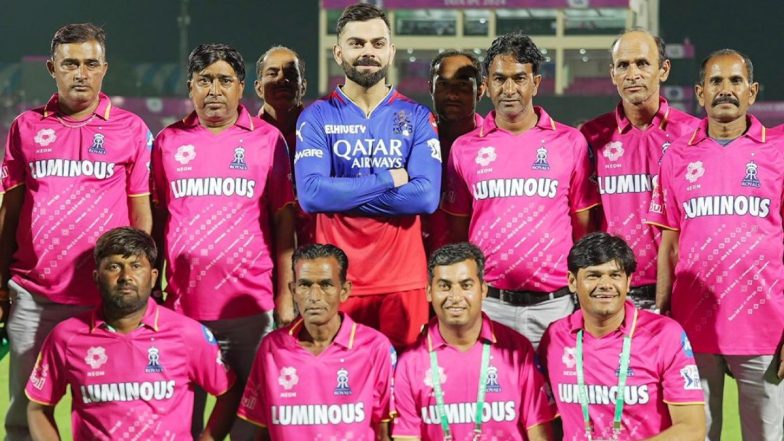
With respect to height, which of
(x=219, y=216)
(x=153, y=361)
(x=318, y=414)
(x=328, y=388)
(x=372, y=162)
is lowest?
(x=318, y=414)

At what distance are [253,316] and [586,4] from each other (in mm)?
34270

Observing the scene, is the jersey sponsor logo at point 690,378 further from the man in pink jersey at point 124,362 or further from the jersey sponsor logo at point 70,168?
the jersey sponsor logo at point 70,168

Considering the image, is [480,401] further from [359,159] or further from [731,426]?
[731,426]

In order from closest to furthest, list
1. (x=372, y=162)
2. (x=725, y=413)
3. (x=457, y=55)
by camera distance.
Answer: (x=372, y=162) → (x=457, y=55) → (x=725, y=413)

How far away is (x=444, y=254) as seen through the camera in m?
4.19

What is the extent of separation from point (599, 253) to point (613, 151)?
78 cm

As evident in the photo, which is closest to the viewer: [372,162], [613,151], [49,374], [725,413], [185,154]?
[49,374]

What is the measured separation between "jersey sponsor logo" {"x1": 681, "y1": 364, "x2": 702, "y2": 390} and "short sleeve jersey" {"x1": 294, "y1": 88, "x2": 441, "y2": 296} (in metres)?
1.15

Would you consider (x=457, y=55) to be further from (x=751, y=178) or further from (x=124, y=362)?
(x=124, y=362)

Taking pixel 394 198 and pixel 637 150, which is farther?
pixel 637 150

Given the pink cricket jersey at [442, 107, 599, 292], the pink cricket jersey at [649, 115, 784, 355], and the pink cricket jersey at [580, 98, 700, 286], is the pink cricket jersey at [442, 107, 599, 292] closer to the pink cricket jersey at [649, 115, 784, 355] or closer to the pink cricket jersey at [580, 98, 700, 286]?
the pink cricket jersey at [580, 98, 700, 286]

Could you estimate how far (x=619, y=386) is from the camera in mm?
4047

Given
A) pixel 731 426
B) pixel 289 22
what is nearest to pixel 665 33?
pixel 289 22

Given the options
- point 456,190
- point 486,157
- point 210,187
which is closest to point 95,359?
point 210,187
